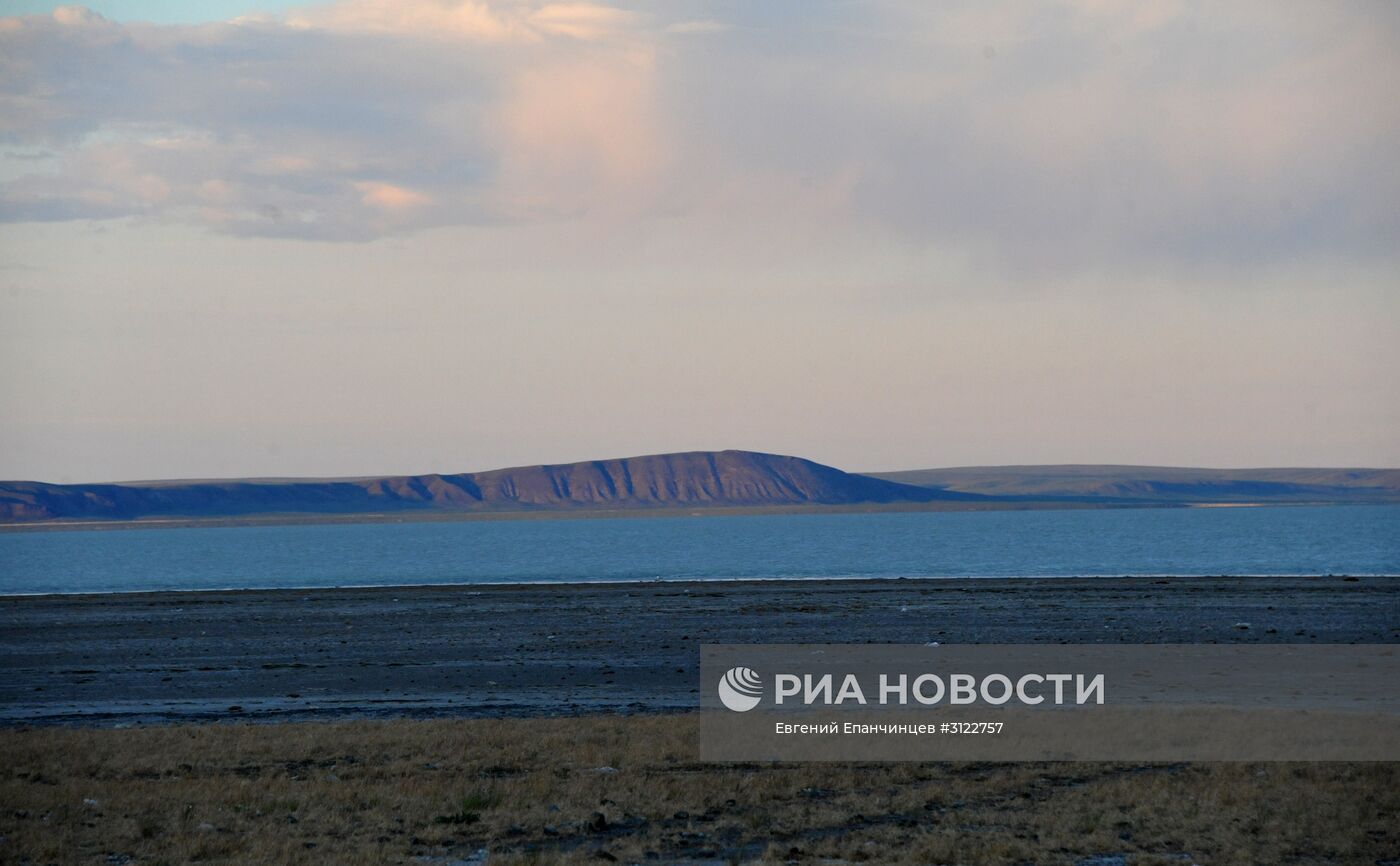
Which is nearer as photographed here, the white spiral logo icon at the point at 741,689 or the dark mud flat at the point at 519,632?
the white spiral logo icon at the point at 741,689

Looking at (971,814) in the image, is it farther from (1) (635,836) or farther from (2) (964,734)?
(2) (964,734)

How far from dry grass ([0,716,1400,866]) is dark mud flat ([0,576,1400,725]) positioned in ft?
18.5

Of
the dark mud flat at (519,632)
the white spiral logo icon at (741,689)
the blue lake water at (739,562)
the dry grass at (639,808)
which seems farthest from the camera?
the blue lake water at (739,562)

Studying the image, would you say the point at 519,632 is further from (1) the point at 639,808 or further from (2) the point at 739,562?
(2) the point at 739,562

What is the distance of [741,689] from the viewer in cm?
2406

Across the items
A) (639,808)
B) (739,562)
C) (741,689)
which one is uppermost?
(739,562)

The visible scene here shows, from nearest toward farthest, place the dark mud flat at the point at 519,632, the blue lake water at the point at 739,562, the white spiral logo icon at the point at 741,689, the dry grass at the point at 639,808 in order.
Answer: the dry grass at the point at 639,808 → the white spiral logo icon at the point at 741,689 → the dark mud flat at the point at 519,632 → the blue lake water at the point at 739,562

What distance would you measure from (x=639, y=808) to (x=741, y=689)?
1104 centimetres

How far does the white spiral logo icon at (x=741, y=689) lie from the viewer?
22062 millimetres

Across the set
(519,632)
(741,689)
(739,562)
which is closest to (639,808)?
(741,689)

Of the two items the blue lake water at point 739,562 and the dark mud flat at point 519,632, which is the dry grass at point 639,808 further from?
the blue lake water at point 739,562

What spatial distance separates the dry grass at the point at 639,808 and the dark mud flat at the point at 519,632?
565 cm

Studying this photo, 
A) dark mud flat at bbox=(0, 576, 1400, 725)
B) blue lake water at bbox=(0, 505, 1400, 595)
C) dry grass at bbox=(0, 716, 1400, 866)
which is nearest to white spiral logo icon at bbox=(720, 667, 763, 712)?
dark mud flat at bbox=(0, 576, 1400, 725)

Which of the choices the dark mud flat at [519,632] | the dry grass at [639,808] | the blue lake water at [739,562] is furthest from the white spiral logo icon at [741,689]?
the blue lake water at [739,562]
